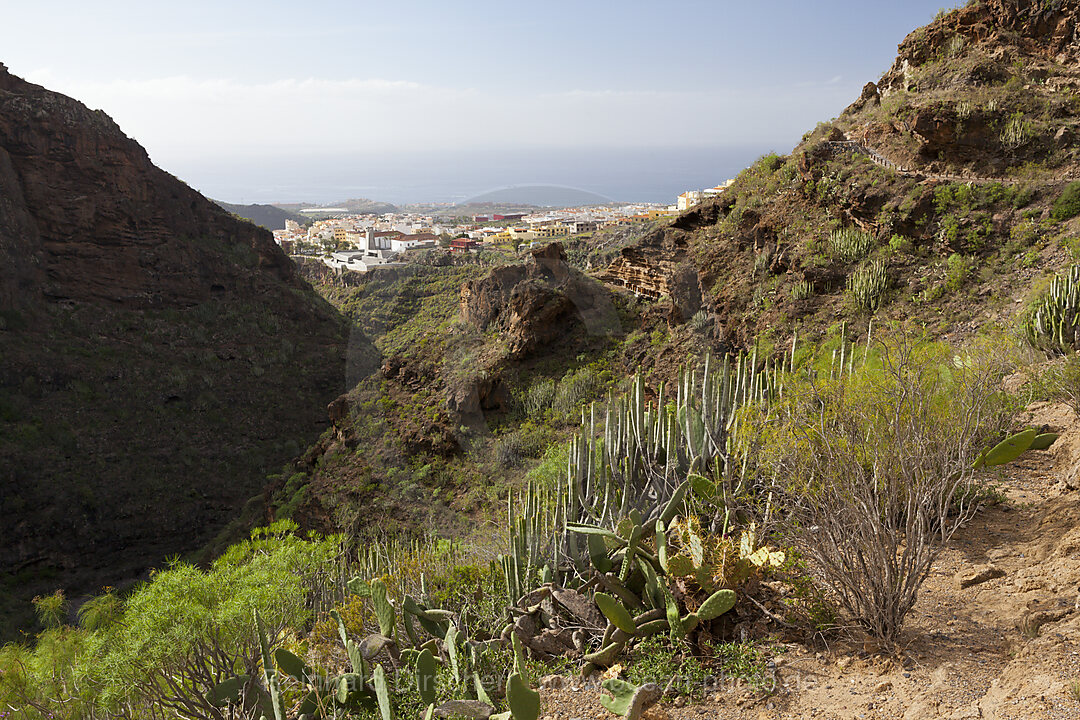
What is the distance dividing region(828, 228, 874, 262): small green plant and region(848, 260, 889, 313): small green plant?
63cm

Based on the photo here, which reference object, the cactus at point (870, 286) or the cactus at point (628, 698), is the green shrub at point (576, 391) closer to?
the cactus at point (870, 286)

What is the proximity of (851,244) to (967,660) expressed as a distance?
11758mm

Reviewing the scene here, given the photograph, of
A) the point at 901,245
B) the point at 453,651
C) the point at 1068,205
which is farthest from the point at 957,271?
the point at 453,651

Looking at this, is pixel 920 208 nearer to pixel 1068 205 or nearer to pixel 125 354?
pixel 1068 205

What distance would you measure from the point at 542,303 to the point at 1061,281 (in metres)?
11.1

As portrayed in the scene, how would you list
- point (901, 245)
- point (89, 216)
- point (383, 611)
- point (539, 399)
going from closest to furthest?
point (383, 611), point (901, 245), point (539, 399), point (89, 216)

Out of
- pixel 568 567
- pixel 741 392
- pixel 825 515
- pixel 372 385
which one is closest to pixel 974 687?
pixel 825 515

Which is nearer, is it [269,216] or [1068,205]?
[1068,205]

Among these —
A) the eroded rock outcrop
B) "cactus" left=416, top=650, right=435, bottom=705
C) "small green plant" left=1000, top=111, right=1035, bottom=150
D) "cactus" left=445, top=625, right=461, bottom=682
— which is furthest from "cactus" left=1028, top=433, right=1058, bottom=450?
the eroded rock outcrop

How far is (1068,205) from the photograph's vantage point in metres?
11.1

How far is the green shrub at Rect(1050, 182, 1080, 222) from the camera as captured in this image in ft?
36.4

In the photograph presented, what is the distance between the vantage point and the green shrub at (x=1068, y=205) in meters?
11.1

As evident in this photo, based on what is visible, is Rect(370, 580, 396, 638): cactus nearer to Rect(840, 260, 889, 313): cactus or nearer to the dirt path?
the dirt path

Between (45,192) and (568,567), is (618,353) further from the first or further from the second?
(45,192)
